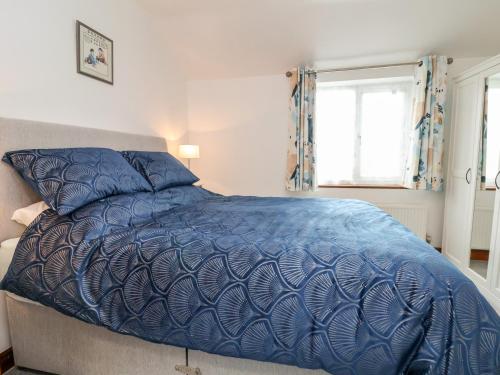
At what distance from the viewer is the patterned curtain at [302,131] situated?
122 inches

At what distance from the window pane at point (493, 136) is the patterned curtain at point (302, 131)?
1543mm

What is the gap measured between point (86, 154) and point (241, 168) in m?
2.20

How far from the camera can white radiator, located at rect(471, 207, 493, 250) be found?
218 cm

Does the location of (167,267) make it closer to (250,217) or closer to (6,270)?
(250,217)

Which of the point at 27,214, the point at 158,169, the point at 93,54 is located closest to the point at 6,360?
the point at 27,214

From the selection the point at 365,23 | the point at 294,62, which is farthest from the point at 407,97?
the point at 294,62

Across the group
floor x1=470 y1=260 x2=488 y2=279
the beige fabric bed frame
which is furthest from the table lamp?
floor x1=470 y1=260 x2=488 y2=279

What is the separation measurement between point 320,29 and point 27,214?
2848mm

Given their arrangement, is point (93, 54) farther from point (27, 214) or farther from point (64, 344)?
point (64, 344)

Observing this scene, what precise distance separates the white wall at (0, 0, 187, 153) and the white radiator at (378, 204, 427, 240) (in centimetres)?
278

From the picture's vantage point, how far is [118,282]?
1.05 metres

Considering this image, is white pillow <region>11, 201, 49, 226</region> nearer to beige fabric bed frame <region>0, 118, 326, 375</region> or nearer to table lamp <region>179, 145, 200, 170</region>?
beige fabric bed frame <region>0, 118, 326, 375</region>

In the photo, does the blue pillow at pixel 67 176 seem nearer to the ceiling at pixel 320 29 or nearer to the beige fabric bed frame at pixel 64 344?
the beige fabric bed frame at pixel 64 344

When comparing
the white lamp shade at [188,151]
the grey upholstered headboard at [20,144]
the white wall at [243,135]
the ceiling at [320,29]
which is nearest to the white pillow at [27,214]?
the grey upholstered headboard at [20,144]
